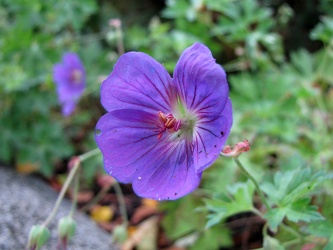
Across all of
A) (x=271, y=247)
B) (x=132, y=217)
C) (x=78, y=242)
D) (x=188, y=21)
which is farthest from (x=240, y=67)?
(x=271, y=247)

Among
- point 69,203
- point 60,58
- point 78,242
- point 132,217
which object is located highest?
point 60,58

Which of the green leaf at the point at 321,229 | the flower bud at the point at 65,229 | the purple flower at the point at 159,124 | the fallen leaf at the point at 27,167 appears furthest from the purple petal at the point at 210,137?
the fallen leaf at the point at 27,167

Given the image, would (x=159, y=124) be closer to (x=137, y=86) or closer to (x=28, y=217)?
(x=137, y=86)

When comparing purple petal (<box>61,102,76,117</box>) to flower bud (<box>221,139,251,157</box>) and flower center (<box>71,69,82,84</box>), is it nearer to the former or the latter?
flower center (<box>71,69,82,84</box>)

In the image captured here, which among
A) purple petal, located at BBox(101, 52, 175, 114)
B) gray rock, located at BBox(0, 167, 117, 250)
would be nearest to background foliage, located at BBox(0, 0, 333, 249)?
gray rock, located at BBox(0, 167, 117, 250)

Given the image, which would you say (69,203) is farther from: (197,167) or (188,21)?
(197,167)

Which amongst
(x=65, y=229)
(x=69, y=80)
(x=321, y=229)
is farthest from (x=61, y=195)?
(x=69, y=80)
